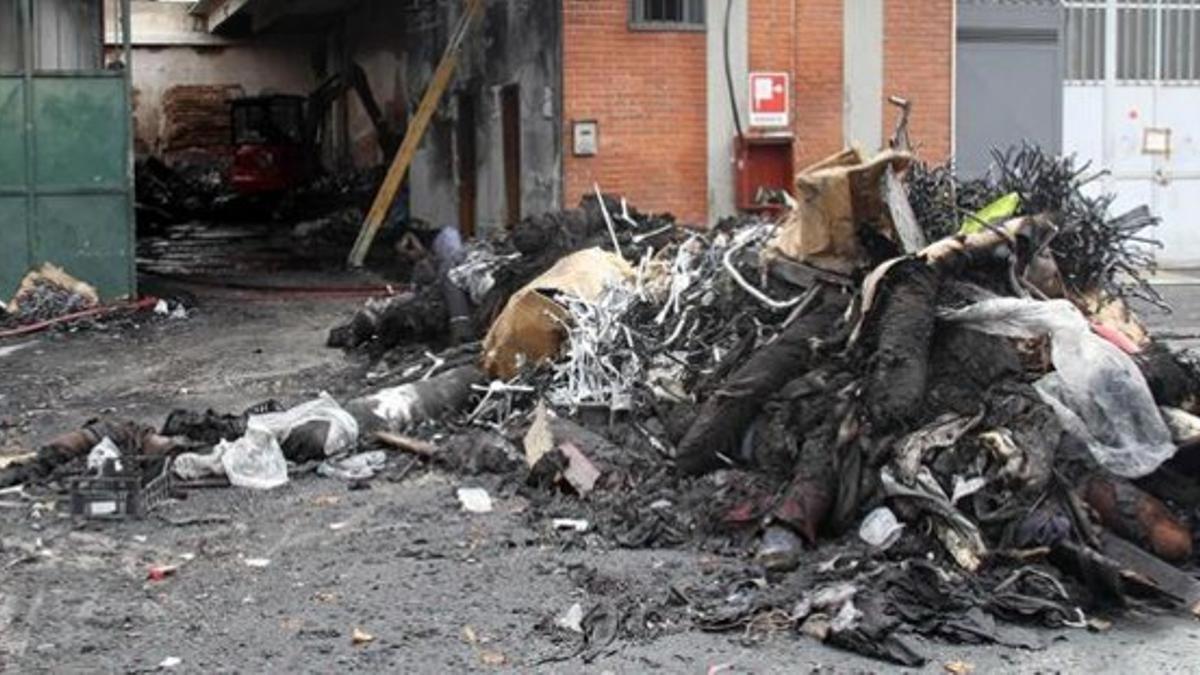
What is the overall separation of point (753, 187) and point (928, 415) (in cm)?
919

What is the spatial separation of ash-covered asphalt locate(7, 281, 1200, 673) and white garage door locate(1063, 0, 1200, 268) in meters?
12.9

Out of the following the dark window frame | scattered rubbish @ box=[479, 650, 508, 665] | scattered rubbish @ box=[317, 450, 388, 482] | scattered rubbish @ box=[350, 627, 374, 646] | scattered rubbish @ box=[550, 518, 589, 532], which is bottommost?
scattered rubbish @ box=[479, 650, 508, 665]

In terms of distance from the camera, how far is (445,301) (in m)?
11.5

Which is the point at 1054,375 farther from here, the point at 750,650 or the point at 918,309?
Answer: the point at 750,650

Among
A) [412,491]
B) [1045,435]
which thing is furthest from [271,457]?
[1045,435]

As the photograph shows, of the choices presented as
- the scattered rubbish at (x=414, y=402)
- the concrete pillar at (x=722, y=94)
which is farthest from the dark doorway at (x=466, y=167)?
the scattered rubbish at (x=414, y=402)

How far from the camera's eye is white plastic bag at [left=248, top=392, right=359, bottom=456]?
→ 838cm

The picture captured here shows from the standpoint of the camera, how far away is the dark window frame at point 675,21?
15477mm

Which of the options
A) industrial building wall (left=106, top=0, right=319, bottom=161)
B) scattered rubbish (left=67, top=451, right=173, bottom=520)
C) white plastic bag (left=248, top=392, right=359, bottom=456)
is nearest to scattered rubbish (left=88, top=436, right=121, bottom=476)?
scattered rubbish (left=67, top=451, right=173, bottom=520)

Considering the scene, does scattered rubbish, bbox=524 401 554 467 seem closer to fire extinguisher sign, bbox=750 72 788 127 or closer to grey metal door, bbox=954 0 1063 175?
fire extinguisher sign, bbox=750 72 788 127

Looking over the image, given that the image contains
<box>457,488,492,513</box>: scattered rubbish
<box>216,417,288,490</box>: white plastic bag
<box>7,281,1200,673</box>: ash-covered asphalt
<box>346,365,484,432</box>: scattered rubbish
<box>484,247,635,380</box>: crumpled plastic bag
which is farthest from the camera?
<box>484,247,635,380</box>: crumpled plastic bag

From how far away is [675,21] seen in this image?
51.2ft

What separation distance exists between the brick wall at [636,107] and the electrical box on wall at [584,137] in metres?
0.06

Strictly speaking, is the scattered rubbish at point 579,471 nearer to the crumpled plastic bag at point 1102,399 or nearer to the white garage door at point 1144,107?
the crumpled plastic bag at point 1102,399
